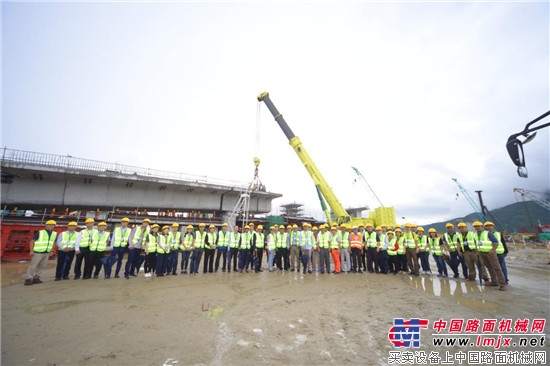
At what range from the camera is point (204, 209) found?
26.9 m

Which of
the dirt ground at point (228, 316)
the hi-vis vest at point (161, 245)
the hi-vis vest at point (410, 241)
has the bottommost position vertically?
the dirt ground at point (228, 316)

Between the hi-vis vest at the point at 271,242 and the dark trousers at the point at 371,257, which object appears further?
the hi-vis vest at the point at 271,242

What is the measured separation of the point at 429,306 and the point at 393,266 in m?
5.61

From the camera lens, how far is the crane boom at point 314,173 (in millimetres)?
19750

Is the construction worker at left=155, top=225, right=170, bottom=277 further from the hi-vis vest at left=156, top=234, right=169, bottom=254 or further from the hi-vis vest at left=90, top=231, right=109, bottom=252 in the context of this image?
the hi-vis vest at left=90, top=231, right=109, bottom=252

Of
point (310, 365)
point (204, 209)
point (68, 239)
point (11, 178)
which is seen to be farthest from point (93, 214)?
point (310, 365)

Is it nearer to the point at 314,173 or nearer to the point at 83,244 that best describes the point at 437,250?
the point at 314,173

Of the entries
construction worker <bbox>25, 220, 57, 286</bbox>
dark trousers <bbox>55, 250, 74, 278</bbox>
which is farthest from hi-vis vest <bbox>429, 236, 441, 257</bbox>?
construction worker <bbox>25, 220, 57, 286</bbox>

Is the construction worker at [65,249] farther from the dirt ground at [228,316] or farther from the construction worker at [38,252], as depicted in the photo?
the dirt ground at [228,316]

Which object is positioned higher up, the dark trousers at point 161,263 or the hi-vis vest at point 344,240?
the hi-vis vest at point 344,240

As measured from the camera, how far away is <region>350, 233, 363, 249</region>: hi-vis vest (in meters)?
10.2

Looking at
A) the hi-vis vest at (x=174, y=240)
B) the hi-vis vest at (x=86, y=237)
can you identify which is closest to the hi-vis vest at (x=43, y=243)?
the hi-vis vest at (x=86, y=237)

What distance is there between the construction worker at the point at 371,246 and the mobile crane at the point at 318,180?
29.3 ft

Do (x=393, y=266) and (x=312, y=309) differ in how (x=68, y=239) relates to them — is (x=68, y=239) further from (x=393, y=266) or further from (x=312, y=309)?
(x=393, y=266)
